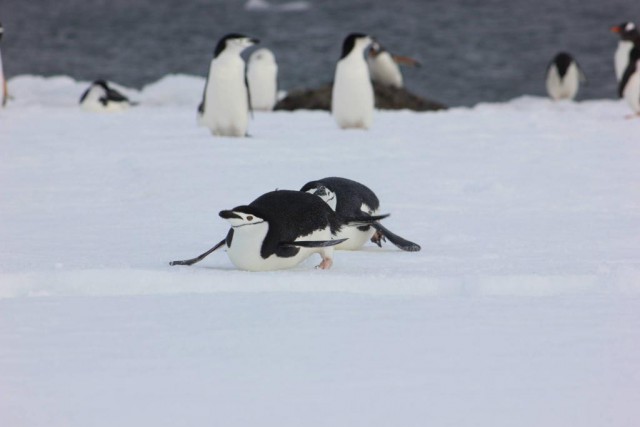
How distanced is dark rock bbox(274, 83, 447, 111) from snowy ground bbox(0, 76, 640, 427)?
688 cm

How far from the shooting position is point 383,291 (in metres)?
3.56

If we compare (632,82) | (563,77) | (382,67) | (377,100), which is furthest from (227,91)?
(563,77)

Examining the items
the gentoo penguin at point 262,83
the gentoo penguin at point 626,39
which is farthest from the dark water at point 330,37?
the gentoo penguin at point 626,39

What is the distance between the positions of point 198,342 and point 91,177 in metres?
3.95

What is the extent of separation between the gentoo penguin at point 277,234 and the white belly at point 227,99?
16.3 feet

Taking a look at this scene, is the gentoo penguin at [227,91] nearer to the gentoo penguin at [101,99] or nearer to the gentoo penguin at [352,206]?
the gentoo penguin at [101,99]

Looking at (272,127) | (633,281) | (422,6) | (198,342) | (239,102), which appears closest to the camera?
(198,342)

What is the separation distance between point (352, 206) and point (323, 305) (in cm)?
106

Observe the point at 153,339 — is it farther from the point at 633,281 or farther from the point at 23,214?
the point at 23,214

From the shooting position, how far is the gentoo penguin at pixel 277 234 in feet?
12.2

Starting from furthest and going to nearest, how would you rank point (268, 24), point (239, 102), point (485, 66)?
point (268, 24) → point (485, 66) → point (239, 102)

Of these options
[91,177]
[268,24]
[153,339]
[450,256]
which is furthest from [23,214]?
[268,24]

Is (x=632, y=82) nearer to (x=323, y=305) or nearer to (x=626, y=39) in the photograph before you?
(x=626, y=39)

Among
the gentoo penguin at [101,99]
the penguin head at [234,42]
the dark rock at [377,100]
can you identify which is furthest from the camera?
the dark rock at [377,100]
